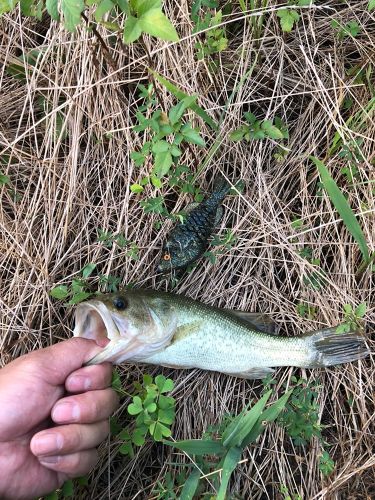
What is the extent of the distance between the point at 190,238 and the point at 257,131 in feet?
2.58

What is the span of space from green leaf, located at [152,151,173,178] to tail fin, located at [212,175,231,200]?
674 millimetres

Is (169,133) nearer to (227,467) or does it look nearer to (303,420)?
(227,467)

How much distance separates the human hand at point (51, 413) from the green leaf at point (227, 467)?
72cm

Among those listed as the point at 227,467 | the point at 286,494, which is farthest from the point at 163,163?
the point at 286,494

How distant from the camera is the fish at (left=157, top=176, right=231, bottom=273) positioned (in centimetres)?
295

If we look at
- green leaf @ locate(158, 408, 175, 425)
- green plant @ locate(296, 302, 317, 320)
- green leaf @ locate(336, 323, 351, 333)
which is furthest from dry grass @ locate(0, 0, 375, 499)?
green leaf @ locate(158, 408, 175, 425)

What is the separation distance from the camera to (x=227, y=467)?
7.26 feet

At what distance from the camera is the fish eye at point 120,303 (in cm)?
254

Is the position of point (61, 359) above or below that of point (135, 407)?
above

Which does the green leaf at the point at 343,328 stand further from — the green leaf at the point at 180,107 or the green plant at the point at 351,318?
the green leaf at the point at 180,107

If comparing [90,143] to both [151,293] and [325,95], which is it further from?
[325,95]

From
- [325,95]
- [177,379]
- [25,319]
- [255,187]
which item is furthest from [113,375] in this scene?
[325,95]

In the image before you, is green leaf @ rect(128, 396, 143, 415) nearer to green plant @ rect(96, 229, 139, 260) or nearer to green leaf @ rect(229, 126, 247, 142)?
green plant @ rect(96, 229, 139, 260)

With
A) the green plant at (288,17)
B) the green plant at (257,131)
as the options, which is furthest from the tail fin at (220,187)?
the green plant at (288,17)
